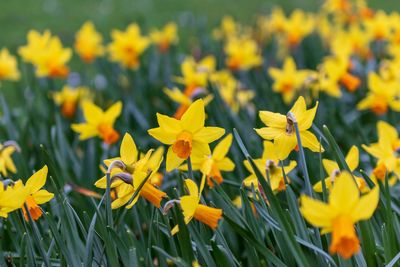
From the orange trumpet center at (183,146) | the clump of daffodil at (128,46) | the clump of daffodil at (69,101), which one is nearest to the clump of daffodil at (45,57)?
the clump of daffodil at (69,101)

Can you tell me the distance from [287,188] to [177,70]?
2825 mm

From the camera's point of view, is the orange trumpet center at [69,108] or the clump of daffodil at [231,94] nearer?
the clump of daffodil at [231,94]

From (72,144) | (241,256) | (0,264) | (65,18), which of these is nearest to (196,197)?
(0,264)

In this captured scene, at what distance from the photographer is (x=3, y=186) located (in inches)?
58.5

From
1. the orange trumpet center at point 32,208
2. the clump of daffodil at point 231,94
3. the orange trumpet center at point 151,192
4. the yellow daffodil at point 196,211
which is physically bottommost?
the clump of daffodil at point 231,94

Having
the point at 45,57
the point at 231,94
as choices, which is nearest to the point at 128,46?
the point at 45,57

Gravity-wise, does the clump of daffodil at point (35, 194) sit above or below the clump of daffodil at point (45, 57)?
below

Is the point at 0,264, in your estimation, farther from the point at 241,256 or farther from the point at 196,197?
the point at 241,256

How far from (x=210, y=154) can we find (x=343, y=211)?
0.67 m

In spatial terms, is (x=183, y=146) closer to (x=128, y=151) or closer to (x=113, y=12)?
(x=128, y=151)

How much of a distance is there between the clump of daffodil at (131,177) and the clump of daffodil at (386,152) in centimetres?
71

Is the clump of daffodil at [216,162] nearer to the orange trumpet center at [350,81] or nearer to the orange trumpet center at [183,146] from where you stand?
the orange trumpet center at [183,146]

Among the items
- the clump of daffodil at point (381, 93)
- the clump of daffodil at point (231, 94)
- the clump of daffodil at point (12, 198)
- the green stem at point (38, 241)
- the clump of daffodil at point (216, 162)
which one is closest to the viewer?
the clump of daffodil at point (12, 198)

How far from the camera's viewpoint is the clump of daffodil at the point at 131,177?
1.48 m
